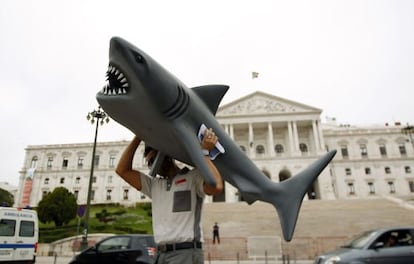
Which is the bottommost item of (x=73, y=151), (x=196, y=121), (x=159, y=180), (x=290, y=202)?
(x=290, y=202)

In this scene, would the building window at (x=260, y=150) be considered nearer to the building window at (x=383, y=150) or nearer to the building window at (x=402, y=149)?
the building window at (x=383, y=150)

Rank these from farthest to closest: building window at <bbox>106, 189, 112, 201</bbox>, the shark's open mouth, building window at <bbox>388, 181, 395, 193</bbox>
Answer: building window at <bbox>106, 189, 112, 201</bbox> < building window at <bbox>388, 181, 395, 193</bbox> < the shark's open mouth

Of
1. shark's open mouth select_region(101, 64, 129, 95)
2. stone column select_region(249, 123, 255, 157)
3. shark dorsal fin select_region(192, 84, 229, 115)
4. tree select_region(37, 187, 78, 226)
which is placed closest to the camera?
shark's open mouth select_region(101, 64, 129, 95)

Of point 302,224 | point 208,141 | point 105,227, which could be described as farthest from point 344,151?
point 208,141

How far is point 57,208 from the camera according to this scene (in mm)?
32094

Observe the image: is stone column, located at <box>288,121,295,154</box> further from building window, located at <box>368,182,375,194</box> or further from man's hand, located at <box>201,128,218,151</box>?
man's hand, located at <box>201,128,218,151</box>

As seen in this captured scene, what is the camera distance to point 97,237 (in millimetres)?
22516

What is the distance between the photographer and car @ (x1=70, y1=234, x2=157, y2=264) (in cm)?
852

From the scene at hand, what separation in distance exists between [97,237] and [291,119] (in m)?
39.2

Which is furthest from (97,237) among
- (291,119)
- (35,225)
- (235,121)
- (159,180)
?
(291,119)

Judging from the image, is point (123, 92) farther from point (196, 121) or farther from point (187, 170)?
point (187, 170)

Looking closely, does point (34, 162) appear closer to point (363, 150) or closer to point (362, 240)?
point (363, 150)

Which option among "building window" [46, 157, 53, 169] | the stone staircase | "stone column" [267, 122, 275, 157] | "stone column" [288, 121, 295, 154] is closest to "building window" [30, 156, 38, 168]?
"building window" [46, 157, 53, 169]

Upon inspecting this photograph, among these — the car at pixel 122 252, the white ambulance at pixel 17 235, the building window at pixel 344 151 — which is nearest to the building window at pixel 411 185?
the building window at pixel 344 151
